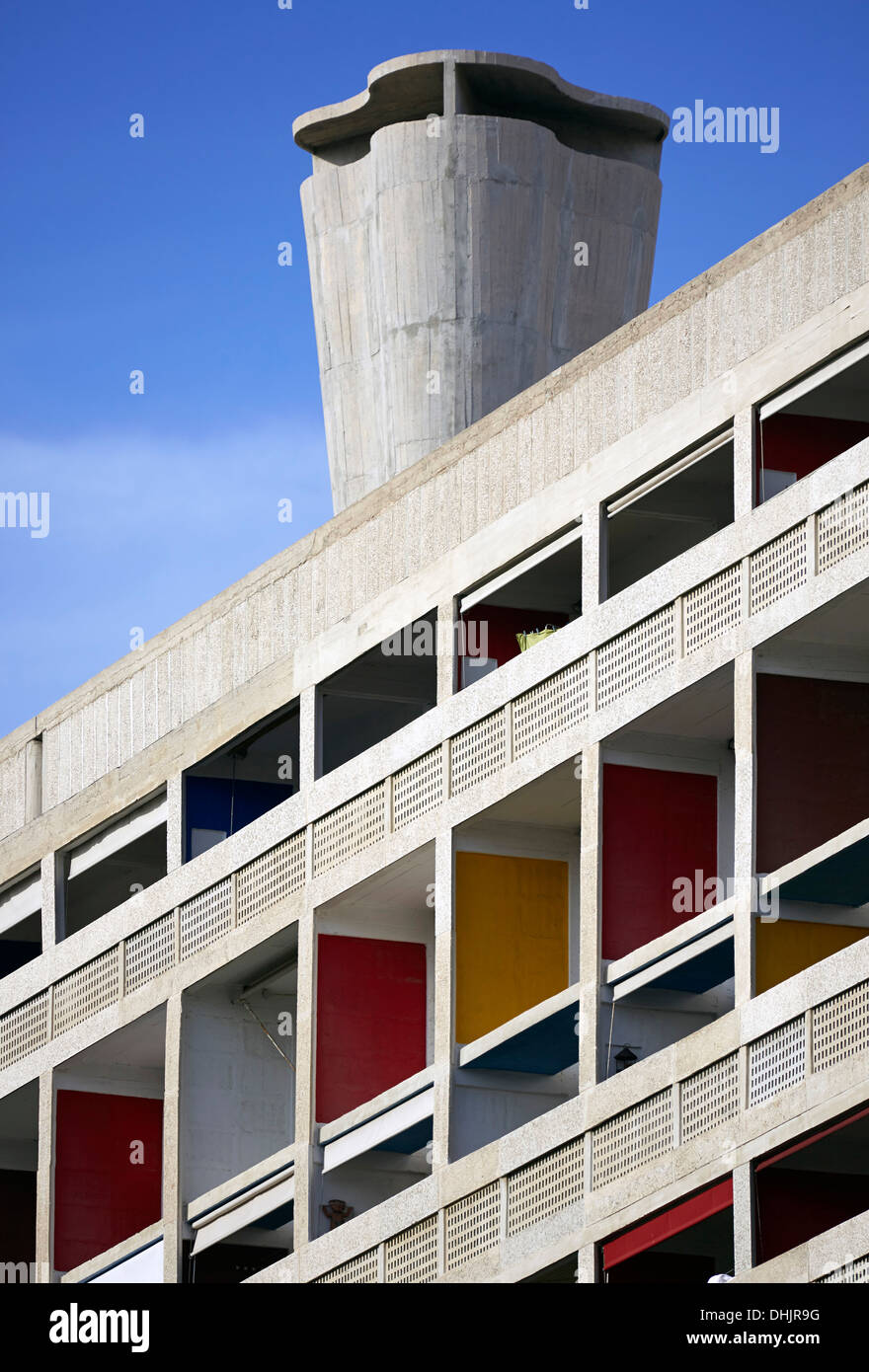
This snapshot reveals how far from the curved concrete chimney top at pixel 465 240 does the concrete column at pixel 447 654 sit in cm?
962

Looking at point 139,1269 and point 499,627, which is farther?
point 139,1269

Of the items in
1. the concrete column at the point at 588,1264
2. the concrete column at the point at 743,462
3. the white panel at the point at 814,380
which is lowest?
the concrete column at the point at 588,1264

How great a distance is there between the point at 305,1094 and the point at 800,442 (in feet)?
30.4

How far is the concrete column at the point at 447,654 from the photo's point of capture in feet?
102

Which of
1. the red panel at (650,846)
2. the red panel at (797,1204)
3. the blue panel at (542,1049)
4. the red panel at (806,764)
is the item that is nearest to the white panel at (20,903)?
the blue panel at (542,1049)

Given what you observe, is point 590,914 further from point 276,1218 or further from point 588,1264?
point 276,1218

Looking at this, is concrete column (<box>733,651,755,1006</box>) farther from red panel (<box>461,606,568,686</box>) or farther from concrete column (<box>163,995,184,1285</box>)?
concrete column (<box>163,995,184,1285</box>)

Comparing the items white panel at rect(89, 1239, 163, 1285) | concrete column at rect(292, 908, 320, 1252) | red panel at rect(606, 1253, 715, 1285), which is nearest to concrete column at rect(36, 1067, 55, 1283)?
white panel at rect(89, 1239, 163, 1285)

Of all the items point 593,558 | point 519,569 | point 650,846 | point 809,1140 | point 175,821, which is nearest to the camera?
point 809,1140

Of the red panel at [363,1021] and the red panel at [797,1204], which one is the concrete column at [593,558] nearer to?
the red panel at [363,1021]

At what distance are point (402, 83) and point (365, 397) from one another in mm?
4500

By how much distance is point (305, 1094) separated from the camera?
104 feet

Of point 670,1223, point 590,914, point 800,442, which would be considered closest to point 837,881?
point 590,914

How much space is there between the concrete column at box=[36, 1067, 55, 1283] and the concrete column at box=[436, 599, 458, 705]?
879 cm
